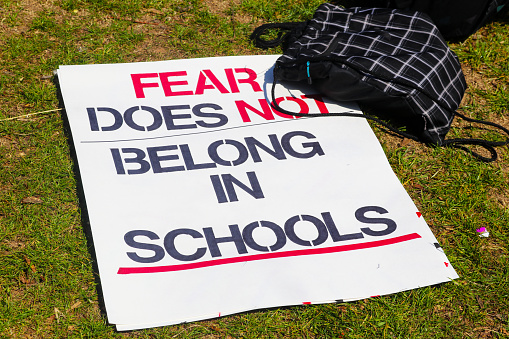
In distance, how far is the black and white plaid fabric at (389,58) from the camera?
6.85 feet

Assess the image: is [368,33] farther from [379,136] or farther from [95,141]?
[95,141]

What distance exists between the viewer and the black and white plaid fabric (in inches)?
82.2

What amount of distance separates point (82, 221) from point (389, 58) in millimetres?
1396

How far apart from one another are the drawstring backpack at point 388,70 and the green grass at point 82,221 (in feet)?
0.38

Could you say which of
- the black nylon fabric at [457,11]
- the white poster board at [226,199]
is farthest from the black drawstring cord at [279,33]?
the black nylon fabric at [457,11]

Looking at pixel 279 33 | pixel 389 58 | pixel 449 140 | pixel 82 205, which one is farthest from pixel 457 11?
pixel 82 205

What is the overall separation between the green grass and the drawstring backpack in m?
0.12

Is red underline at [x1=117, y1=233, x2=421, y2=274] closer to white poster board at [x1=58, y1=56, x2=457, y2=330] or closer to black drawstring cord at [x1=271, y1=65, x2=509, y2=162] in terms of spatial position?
white poster board at [x1=58, y1=56, x2=457, y2=330]

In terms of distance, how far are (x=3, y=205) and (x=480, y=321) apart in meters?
1.62

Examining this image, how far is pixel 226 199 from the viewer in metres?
1.79

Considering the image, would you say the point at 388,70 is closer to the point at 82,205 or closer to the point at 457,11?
the point at 457,11

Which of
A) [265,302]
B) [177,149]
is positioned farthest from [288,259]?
[177,149]

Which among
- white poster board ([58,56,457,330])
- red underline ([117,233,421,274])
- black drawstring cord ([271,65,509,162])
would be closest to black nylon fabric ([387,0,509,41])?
black drawstring cord ([271,65,509,162])

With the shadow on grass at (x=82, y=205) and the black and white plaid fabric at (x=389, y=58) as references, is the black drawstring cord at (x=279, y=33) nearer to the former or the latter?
the black and white plaid fabric at (x=389, y=58)
